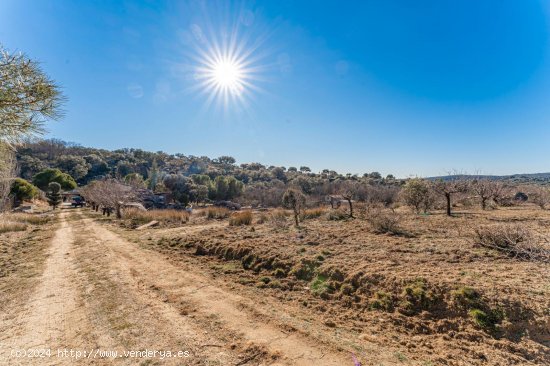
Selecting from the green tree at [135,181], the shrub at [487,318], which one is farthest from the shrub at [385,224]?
the green tree at [135,181]

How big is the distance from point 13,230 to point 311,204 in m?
27.6

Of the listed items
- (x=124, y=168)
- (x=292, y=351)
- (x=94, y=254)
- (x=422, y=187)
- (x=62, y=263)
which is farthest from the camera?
(x=124, y=168)

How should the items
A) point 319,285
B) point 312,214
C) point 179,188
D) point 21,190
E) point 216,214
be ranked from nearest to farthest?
point 319,285
point 312,214
point 216,214
point 21,190
point 179,188

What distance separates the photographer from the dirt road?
3541 mm

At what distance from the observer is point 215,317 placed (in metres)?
4.67

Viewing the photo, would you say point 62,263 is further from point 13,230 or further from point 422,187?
point 422,187

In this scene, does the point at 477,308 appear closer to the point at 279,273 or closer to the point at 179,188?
the point at 279,273

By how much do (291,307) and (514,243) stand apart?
7.38m

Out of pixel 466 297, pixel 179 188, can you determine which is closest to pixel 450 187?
pixel 466 297

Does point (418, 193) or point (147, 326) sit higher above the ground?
point (418, 193)

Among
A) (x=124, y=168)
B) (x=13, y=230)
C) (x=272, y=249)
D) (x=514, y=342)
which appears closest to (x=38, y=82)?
(x=272, y=249)

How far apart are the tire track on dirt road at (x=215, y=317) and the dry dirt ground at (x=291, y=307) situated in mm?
25

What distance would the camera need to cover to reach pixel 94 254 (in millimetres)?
9844

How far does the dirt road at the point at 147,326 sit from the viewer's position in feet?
11.6
